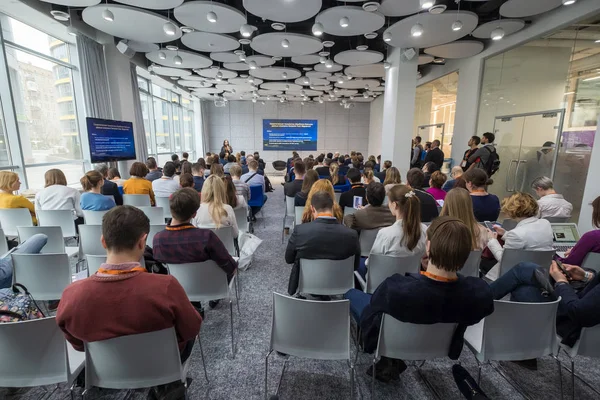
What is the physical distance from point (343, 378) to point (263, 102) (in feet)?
47.3

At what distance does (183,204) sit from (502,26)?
6540mm

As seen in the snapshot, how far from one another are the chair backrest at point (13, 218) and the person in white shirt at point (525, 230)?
190 inches

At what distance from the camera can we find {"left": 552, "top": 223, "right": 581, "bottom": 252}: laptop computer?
2.44 m

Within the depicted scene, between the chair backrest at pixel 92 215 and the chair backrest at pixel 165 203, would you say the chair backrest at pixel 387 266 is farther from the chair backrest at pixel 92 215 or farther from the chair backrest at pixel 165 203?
the chair backrest at pixel 165 203

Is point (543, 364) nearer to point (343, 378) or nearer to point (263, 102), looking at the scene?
point (343, 378)

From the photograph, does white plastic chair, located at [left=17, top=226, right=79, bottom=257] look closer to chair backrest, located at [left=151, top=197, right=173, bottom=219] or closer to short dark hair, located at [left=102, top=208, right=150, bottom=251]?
chair backrest, located at [left=151, top=197, right=173, bottom=219]

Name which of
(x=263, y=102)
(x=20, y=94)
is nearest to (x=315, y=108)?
(x=263, y=102)

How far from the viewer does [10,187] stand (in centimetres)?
319

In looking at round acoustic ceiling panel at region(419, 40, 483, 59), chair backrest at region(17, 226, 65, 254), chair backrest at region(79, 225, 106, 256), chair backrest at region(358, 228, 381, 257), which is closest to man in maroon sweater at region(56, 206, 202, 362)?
chair backrest at region(79, 225, 106, 256)

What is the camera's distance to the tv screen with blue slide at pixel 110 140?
5.84m

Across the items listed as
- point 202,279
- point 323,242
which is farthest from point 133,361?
point 323,242

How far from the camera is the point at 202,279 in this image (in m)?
2.00

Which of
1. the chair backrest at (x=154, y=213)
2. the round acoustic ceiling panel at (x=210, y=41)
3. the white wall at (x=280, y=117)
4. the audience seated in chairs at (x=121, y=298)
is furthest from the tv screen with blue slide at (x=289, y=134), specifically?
the audience seated in chairs at (x=121, y=298)

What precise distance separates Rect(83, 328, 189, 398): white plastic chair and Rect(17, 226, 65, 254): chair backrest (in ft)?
6.75
